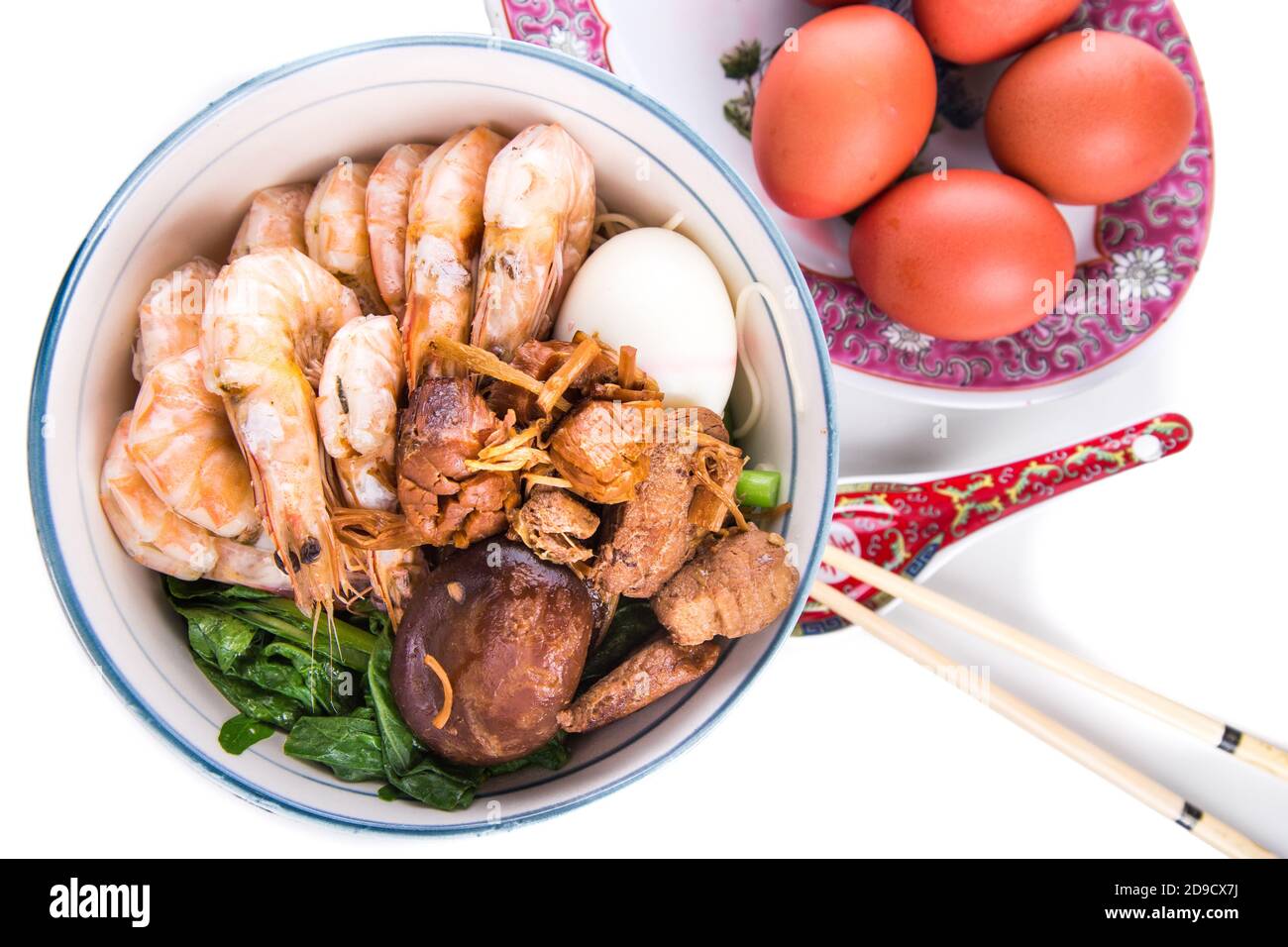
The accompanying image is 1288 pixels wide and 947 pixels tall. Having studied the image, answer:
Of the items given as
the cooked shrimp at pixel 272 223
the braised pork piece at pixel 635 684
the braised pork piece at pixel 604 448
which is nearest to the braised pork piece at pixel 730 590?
the braised pork piece at pixel 635 684

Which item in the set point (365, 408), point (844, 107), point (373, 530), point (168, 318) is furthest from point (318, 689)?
point (844, 107)

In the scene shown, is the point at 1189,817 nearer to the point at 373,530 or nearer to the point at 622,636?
the point at 622,636

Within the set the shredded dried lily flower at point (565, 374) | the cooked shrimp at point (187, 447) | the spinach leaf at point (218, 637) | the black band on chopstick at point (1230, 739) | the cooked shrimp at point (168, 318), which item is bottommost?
the black band on chopstick at point (1230, 739)

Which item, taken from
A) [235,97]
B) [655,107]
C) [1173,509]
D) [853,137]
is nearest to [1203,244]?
[1173,509]

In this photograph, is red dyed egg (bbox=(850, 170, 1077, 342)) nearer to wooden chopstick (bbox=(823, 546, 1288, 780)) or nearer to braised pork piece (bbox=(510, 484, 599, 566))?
wooden chopstick (bbox=(823, 546, 1288, 780))

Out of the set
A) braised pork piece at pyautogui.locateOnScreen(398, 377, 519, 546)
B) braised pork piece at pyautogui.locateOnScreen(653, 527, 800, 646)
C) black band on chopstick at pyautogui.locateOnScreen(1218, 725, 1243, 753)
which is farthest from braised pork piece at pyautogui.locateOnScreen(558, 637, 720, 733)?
black band on chopstick at pyautogui.locateOnScreen(1218, 725, 1243, 753)

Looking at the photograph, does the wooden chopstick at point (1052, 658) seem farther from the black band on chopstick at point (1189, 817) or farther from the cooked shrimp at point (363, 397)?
the cooked shrimp at point (363, 397)

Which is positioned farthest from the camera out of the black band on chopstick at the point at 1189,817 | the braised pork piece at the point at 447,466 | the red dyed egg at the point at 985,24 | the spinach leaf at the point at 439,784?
the black band on chopstick at the point at 1189,817
